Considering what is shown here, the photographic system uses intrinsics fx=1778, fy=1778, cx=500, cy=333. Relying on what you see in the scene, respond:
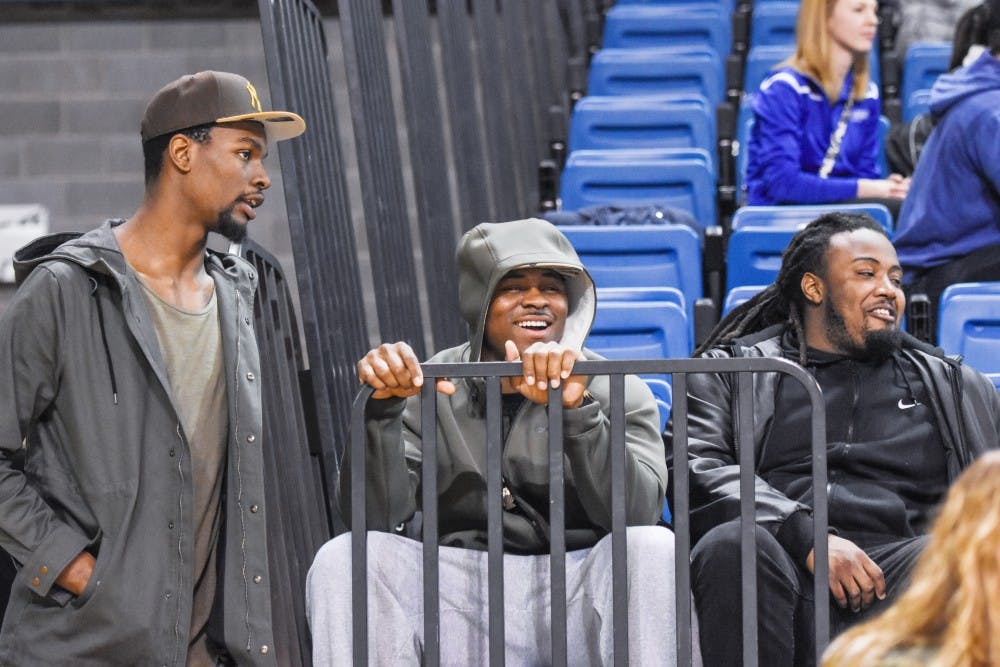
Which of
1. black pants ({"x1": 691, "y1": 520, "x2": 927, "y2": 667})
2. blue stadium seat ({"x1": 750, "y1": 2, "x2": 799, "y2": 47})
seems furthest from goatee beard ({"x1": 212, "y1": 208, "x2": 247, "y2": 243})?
blue stadium seat ({"x1": 750, "y1": 2, "x2": 799, "y2": 47})

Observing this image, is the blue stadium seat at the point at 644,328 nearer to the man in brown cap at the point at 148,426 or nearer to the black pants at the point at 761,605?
the black pants at the point at 761,605

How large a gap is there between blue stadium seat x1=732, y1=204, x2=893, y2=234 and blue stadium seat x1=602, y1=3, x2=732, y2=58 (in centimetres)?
250

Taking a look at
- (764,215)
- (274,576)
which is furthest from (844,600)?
(764,215)

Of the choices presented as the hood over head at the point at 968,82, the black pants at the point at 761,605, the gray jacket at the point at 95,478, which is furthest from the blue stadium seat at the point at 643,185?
the gray jacket at the point at 95,478

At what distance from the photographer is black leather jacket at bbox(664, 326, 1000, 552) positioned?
363cm

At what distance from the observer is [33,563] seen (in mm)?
3107

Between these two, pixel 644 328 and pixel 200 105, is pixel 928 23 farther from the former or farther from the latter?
pixel 200 105

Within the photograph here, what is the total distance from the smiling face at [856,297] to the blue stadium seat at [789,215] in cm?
114

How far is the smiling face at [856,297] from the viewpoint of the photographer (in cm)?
396

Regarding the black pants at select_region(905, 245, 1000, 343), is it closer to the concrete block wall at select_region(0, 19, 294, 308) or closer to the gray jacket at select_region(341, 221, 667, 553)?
the gray jacket at select_region(341, 221, 667, 553)

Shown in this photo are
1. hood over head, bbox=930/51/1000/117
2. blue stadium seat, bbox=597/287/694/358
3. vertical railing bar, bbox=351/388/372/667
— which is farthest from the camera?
hood over head, bbox=930/51/1000/117

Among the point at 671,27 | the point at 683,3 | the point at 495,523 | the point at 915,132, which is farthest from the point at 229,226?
the point at 683,3

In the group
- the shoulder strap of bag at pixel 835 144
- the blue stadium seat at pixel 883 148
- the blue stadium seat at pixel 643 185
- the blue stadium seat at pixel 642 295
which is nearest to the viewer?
the blue stadium seat at pixel 642 295

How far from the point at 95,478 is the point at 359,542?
49 cm
